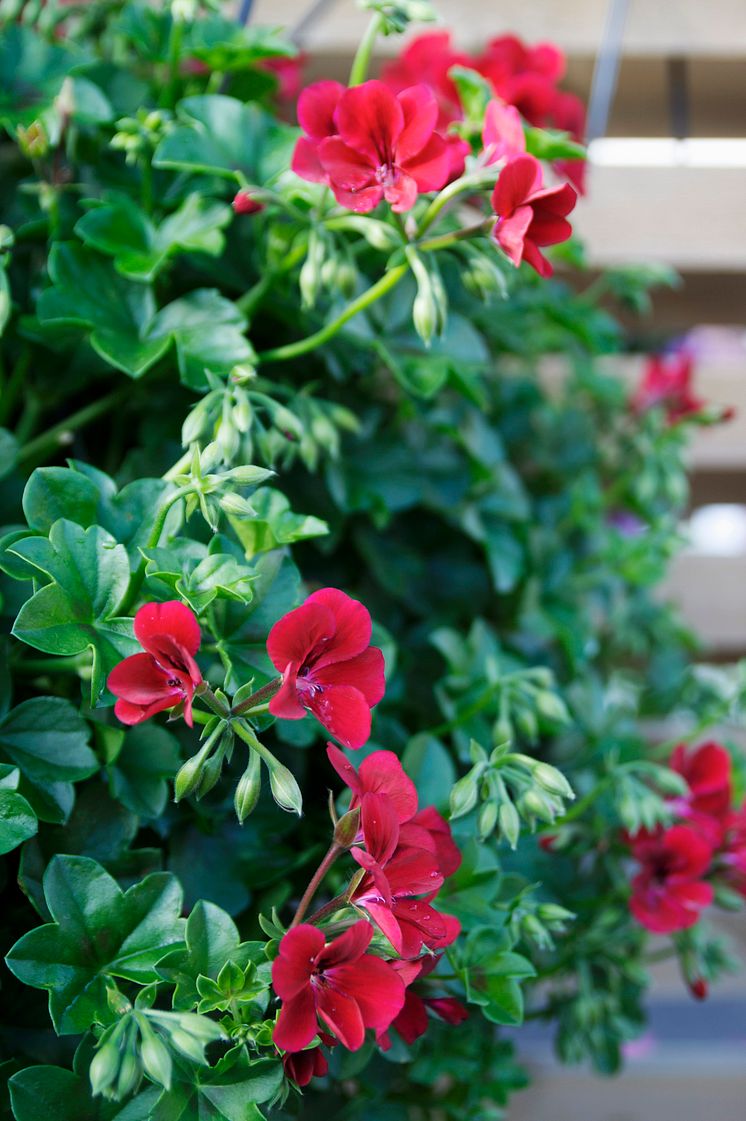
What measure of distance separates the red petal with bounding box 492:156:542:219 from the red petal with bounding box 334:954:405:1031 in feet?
1.22

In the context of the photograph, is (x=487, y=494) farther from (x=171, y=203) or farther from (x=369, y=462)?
(x=171, y=203)

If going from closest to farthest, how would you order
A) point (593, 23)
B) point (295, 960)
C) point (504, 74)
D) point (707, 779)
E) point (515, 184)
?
1. point (295, 960)
2. point (515, 184)
3. point (707, 779)
4. point (504, 74)
5. point (593, 23)

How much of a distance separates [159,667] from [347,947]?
0.14 m

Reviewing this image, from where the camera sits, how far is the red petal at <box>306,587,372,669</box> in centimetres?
45

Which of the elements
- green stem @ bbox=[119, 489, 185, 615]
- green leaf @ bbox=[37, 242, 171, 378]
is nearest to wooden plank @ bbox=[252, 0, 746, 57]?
green leaf @ bbox=[37, 242, 171, 378]

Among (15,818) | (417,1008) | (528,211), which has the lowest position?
(417,1008)

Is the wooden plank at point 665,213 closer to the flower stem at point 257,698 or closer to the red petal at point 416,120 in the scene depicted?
the red petal at point 416,120

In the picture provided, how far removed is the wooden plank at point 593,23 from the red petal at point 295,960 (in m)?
1.05

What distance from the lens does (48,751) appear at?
55cm

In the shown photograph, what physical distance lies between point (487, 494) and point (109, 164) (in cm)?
41

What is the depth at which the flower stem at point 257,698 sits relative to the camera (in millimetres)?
442

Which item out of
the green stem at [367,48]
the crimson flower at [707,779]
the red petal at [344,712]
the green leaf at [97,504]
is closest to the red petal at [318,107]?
the green stem at [367,48]

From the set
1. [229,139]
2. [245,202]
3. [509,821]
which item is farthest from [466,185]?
[509,821]

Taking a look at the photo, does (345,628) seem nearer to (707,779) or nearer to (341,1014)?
(341,1014)
